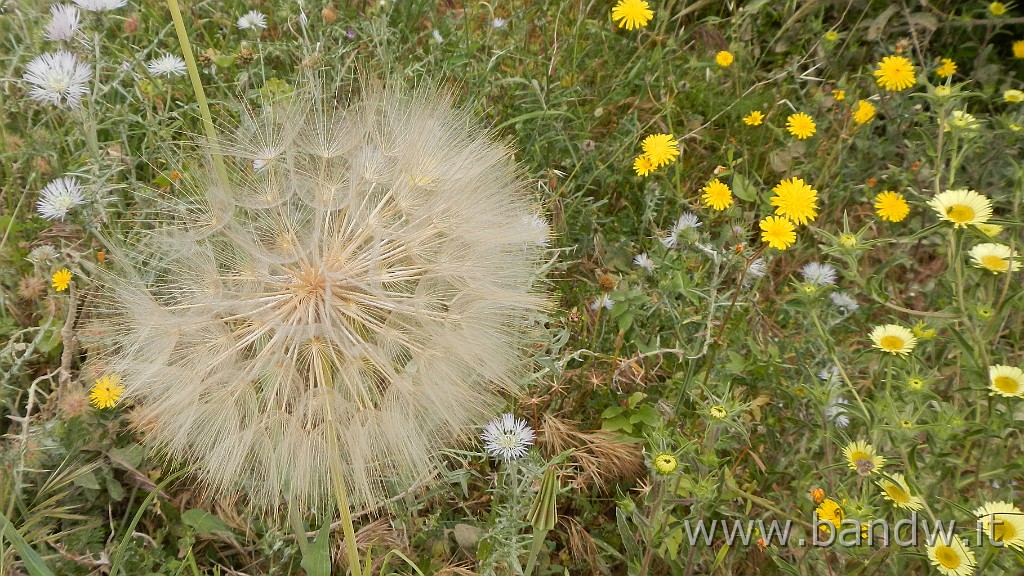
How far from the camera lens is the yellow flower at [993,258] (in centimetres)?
189

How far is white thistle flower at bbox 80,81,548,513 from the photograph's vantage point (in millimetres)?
1768

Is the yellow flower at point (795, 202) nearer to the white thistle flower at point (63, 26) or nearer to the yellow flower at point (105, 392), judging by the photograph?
the yellow flower at point (105, 392)

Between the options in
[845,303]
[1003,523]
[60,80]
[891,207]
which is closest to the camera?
[1003,523]

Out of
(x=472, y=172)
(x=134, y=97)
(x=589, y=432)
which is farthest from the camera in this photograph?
(x=134, y=97)

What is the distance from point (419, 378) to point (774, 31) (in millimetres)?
3199

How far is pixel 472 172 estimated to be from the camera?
81.7 inches

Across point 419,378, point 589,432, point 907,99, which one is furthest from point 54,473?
point 907,99

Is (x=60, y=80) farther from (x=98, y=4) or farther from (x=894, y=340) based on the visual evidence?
(x=894, y=340)

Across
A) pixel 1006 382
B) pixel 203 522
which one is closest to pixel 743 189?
pixel 1006 382

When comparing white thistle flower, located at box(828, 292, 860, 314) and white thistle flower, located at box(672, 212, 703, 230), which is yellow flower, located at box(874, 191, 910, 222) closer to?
white thistle flower, located at box(828, 292, 860, 314)

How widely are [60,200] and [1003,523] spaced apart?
2.72 meters

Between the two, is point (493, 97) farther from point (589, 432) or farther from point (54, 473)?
point (54, 473)

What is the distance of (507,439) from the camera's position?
203 cm

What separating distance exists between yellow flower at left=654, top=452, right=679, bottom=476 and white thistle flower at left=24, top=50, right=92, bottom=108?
2038mm
